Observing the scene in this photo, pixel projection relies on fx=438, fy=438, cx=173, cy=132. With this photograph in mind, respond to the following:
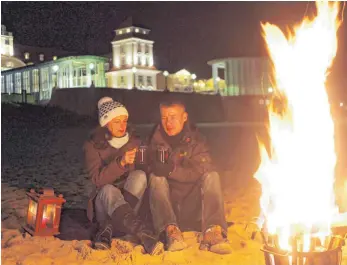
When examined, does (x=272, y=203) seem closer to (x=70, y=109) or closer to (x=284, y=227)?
A: (x=284, y=227)

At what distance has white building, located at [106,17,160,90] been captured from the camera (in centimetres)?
4828

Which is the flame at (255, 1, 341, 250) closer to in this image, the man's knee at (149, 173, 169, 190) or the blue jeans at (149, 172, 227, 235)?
the blue jeans at (149, 172, 227, 235)

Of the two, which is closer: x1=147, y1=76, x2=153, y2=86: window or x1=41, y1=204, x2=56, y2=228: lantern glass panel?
x1=41, y1=204, x2=56, y2=228: lantern glass panel

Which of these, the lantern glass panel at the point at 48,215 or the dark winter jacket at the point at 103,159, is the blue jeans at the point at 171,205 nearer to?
the dark winter jacket at the point at 103,159

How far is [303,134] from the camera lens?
392 centimetres

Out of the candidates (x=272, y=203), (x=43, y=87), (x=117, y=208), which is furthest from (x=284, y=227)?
(x=43, y=87)

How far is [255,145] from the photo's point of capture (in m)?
16.5

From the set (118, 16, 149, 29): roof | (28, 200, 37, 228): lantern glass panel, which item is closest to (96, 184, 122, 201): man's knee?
(28, 200, 37, 228): lantern glass panel

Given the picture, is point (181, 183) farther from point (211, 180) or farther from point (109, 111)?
point (109, 111)

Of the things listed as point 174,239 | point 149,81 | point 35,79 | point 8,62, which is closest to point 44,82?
point 35,79

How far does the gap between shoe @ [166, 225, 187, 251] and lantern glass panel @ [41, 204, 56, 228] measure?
1.49m

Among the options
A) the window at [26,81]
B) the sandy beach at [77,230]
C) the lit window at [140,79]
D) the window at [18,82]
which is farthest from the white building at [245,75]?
the sandy beach at [77,230]

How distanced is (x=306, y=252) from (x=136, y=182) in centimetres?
202

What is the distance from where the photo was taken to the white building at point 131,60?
158 ft
